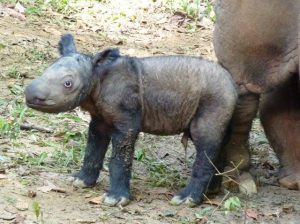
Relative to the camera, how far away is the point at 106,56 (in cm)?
532

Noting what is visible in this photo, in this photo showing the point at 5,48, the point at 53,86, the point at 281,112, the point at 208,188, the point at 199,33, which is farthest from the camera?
the point at 199,33

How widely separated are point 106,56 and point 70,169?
3.44ft

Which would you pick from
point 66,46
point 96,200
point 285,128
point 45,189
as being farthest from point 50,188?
point 285,128

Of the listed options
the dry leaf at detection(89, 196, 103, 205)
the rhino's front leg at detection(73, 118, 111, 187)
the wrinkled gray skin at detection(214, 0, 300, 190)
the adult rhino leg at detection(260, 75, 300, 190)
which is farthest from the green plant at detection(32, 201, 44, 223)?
the adult rhino leg at detection(260, 75, 300, 190)

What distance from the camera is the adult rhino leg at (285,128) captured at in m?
6.29

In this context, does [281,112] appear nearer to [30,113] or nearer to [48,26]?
[30,113]

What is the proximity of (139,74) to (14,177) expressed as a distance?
1.07 metres

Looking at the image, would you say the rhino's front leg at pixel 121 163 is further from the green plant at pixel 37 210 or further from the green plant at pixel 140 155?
the green plant at pixel 140 155

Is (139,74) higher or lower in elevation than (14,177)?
higher

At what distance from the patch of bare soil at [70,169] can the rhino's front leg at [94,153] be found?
9cm

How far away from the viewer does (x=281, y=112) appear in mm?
6379

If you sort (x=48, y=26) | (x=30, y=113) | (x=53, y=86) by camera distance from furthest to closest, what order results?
Answer: (x=48, y=26) → (x=30, y=113) → (x=53, y=86)

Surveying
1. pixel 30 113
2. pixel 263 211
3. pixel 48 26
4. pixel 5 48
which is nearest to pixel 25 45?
pixel 5 48

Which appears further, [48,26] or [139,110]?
[48,26]
